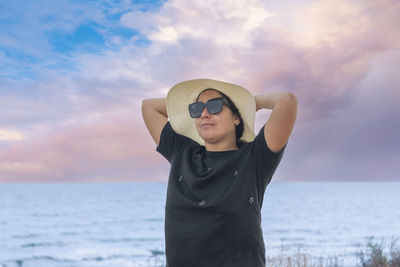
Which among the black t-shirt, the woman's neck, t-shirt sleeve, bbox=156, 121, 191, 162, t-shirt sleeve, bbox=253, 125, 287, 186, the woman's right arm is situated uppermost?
the woman's right arm

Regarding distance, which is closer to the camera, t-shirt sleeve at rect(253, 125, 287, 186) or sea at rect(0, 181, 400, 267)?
t-shirt sleeve at rect(253, 125, 287, 186)

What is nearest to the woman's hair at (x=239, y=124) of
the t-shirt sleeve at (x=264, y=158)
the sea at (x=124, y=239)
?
the t-shirt sleeve at (x=264, y=158)

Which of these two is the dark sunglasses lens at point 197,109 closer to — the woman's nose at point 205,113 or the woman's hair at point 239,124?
the woman's nose at point 205,113

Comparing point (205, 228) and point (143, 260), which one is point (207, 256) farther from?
point (143, 260)

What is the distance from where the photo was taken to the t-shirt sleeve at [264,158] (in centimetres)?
245

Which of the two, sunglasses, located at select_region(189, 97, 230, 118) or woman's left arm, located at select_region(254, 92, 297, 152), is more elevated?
sunglasses, located at select_region(189, 97, 230, 118)

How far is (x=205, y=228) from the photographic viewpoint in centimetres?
235

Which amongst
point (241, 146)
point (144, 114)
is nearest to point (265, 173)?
point (241, 146)

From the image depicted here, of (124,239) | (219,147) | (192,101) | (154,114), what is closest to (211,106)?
(219,147)

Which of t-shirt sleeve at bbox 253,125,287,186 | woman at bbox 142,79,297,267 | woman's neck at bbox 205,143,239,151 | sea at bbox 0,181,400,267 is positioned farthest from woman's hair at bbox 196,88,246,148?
sea at bbox 0,181,400,267

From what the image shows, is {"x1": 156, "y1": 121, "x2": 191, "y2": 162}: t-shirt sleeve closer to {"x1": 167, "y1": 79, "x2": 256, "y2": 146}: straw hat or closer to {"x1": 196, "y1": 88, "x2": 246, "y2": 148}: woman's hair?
{"x1": 167, "y1": 79, "x2": 256, "y2": 146}: straw hat

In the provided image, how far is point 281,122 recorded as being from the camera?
2.41 meters

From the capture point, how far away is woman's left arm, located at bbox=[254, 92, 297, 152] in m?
2.41

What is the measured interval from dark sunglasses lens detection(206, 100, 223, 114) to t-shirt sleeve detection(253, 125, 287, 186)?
11.2 inches
